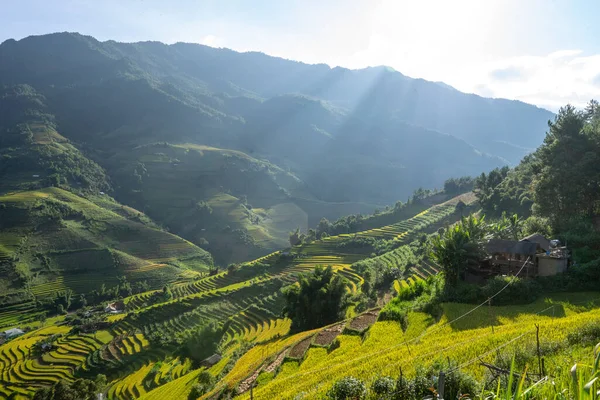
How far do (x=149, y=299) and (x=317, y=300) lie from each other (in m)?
46.1

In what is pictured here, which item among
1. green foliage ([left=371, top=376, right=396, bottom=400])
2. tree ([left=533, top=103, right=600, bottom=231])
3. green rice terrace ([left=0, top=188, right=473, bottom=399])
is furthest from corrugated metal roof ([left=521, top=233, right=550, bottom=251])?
green foliage ([left=371, top=376, right=396, bottom=400])

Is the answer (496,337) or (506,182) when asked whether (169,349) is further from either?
(506,182)

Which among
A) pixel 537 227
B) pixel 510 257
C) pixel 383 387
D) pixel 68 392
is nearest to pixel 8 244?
pixel 68 392

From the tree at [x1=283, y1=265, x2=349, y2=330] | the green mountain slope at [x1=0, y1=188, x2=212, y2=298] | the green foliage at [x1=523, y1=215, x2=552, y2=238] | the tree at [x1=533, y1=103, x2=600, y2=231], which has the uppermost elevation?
the tree at [x1=533, y1=103, x2=600, y2=231]

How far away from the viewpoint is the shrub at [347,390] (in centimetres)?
786

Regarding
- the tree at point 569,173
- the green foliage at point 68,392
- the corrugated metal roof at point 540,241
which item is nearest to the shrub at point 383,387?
the corrugated metal roof at point 540,241

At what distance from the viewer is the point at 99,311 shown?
204ft

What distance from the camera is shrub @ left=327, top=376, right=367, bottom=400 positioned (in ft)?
25.8

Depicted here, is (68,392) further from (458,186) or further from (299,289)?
(458,186)

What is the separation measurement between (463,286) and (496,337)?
321 inches

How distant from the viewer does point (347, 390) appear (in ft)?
26.1

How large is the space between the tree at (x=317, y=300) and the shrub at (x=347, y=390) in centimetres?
1952

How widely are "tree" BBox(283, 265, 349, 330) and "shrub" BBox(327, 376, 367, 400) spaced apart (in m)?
19.5

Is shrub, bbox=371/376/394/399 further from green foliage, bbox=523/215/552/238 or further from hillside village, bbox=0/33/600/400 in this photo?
green foliage, bbox=523/215/552/238
